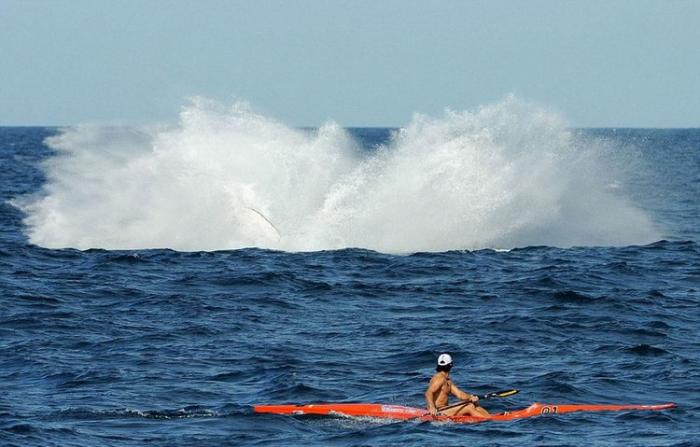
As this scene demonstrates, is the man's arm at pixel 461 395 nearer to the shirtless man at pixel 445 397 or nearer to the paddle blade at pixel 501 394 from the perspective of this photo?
the shirtless man at pixel 445 397

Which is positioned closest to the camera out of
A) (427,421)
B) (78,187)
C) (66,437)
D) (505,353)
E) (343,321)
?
(66,437)

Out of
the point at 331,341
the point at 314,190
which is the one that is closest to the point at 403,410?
→ the point at 331,341

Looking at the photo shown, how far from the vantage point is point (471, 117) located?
127 feet

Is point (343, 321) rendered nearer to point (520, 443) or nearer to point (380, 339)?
point (380, 339)

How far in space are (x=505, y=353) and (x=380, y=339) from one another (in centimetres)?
252

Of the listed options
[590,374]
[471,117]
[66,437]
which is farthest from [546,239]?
[66,437]

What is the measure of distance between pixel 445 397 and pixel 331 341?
194 inches

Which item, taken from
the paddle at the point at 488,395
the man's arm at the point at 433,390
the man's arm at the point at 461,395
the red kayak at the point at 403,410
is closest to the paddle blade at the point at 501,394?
the paddle at the point at 488,395

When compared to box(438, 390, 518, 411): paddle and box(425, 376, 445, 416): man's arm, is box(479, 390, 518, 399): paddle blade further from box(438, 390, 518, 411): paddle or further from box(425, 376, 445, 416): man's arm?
box(425, 376, 445, 416): man's arm

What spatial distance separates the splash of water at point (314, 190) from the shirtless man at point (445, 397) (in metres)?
17.3

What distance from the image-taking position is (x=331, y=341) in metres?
22.7

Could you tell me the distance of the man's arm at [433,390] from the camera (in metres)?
17.9

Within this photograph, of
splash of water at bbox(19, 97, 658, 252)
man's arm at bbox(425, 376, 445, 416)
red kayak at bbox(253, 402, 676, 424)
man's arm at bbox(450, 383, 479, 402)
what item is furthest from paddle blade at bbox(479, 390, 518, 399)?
splash of water at bbox(19, 97, 658, 252)

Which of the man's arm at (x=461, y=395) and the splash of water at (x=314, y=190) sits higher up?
the splash of water at (x=314, y=190)
